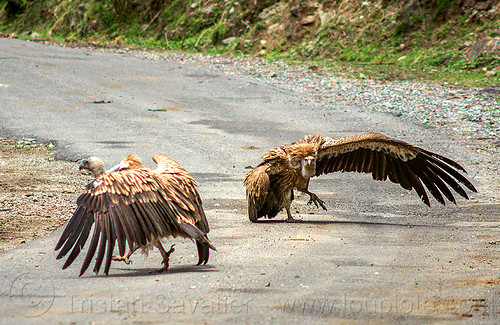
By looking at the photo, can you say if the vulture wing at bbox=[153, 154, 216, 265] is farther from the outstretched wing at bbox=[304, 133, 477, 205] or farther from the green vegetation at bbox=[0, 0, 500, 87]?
the green vegetation at bbox=[0, 0, 500, 87]

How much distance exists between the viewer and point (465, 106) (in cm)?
1521

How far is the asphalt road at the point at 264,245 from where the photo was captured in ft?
A: 15.2

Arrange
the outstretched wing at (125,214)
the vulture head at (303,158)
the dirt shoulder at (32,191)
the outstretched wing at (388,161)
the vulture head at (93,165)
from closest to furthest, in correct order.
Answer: the outstretched wing at (125,214) → the vulture head at (93,165) → the dirt shoulder at (32,191) → the vulture head at (303,158) → the outstretched wing at (388,161)

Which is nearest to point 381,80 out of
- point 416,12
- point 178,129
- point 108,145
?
point 416,12

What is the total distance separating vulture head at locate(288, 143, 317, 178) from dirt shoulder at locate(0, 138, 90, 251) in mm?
2721

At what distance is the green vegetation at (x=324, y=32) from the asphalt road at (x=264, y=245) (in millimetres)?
5120

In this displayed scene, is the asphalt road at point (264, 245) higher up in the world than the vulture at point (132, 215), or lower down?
lower down

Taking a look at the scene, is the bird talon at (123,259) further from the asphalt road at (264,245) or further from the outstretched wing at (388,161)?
the outstretched wing at (388,161)

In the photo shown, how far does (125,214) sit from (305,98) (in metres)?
12.0

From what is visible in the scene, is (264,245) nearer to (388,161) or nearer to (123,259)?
(123,259)

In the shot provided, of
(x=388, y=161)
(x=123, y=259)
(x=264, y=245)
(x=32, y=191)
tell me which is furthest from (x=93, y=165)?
(x=388, y=161)

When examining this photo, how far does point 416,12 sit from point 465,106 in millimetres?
7905

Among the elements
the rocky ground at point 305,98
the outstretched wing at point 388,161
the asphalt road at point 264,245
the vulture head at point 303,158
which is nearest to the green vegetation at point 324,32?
the rocky ground at point 305,98

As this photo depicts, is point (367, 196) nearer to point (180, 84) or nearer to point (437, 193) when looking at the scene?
point (437, 193)
